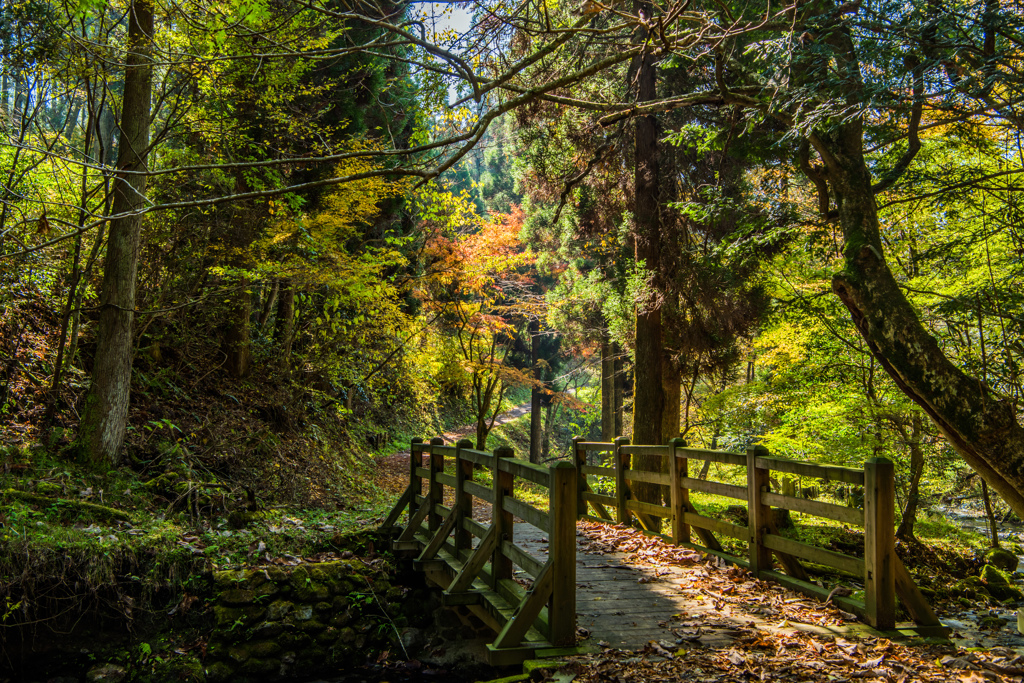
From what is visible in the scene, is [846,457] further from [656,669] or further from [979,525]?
[979,525]

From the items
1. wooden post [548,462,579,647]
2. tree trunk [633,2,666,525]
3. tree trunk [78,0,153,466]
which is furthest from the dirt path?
wooden post [548,462,579,647]

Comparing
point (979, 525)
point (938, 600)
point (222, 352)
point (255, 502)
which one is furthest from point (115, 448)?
point (979, 525)

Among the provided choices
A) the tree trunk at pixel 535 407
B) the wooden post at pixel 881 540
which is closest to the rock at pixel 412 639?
the wooden post at pixel 881 540

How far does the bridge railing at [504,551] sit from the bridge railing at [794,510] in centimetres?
201

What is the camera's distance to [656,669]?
12.2 feet

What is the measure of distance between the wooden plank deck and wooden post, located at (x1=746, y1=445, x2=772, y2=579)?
598 millimetres

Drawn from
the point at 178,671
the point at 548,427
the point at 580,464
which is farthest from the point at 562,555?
the point at 548,427

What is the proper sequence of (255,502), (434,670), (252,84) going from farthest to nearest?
(252,84)
(255,502)
(434,670)

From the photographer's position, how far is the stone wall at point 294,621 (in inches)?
242

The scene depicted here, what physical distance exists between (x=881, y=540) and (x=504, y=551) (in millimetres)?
2786

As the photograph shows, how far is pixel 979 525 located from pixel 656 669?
47.9ft

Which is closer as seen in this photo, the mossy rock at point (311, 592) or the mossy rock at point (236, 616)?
the mossy rock at point (236, 616)

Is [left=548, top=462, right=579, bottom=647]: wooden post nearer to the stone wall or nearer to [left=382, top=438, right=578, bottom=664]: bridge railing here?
[left=382, top=438, right=578, bottom=664]: bridge railing

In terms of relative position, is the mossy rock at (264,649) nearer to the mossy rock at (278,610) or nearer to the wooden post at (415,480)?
the mossy rock at (278,610)
